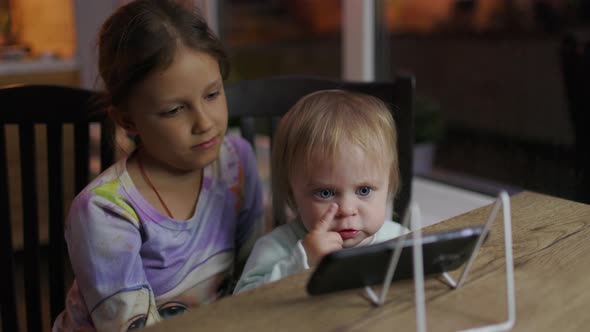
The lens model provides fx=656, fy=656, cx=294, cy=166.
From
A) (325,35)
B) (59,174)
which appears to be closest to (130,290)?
(59,174)

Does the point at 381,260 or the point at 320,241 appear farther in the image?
the point at 320,241

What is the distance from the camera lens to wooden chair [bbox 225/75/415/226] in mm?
1283

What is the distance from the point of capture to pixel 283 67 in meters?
2.84

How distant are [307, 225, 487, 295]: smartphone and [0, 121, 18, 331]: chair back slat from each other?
0.69m

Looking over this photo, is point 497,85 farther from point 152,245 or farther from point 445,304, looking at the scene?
point 445,304

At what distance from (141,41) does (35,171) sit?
1.15ft

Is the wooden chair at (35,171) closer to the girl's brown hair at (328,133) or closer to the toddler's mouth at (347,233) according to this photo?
the girl's brown hair at (328,133)

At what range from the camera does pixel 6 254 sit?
116 cm

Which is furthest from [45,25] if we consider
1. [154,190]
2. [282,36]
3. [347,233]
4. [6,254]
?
[347,233]

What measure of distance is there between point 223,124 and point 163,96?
0.12 metres

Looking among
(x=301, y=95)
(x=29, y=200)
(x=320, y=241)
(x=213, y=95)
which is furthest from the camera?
(x=301, y=95)

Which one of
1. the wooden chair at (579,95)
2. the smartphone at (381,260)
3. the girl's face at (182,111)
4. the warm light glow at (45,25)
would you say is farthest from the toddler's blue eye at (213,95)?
the warm light glow at (45,25)

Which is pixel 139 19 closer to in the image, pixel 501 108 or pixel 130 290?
pixel 130 290

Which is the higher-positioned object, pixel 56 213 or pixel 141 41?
pixel 141 41
